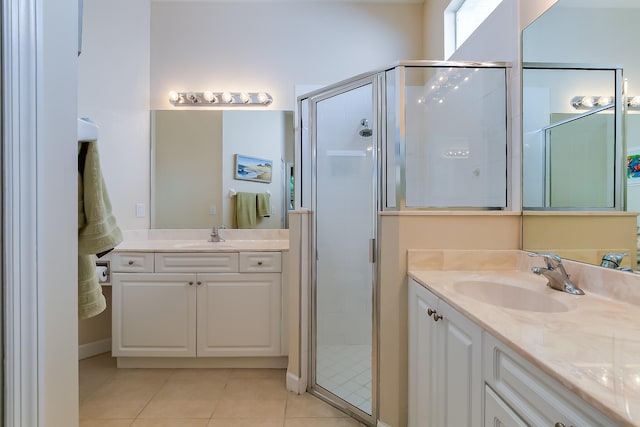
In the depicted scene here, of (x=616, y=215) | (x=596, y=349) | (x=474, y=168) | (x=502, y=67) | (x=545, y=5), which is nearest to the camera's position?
(x=596, y=349)

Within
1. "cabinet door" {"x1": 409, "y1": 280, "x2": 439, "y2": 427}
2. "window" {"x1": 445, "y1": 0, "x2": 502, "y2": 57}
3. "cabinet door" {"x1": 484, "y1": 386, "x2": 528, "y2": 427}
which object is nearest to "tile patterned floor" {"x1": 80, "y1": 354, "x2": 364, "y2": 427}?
"cabinet door" {"x1": 409, "y1": 280, "x2": 439, "y2": 427}

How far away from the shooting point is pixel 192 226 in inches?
99.5

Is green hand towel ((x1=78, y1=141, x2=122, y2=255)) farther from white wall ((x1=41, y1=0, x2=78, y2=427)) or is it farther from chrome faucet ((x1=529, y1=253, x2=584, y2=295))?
chrome faucet ((x1=529, y1=253, x2=584, y2=295))

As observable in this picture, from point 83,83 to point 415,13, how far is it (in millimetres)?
2706

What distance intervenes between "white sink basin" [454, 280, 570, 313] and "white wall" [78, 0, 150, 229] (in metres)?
2.48

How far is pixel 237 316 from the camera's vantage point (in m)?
2.05

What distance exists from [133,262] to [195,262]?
433 millimetres

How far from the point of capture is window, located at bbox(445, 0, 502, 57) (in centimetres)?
211

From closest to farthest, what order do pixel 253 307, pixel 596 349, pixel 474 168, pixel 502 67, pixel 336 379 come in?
pixel 596 349
pixel 502 67
pixel 474 168
pixel 336 379
pixel 253 307

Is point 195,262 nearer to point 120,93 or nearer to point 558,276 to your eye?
point 120,93

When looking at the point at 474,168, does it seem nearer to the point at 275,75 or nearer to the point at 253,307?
the point at 253,307

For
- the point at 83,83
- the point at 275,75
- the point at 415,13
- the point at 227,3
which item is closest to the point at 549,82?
the point at 415,13

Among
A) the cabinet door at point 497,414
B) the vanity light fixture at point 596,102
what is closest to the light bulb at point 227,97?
the vanity light fixture at point 596,102

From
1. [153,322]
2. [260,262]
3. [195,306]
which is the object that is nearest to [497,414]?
[260,262]
